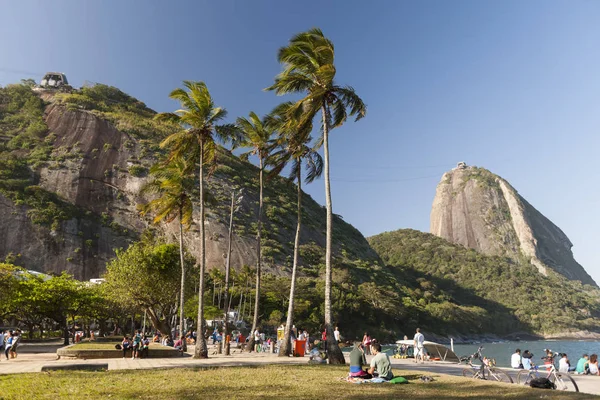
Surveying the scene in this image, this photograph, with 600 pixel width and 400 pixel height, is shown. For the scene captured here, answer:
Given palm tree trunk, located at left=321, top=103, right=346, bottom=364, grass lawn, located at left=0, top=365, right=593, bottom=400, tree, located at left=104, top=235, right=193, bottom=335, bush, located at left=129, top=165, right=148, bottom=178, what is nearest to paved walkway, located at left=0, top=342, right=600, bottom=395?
palm tree trunk, located at left=321, top=103, right=346, bottom=364

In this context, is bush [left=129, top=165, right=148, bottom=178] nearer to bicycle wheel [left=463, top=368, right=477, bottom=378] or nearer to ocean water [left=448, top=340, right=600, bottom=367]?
ocean water [left=448, top=340, right=600, bottom=367]

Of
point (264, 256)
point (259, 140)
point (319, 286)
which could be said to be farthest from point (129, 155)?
point (259, 140)

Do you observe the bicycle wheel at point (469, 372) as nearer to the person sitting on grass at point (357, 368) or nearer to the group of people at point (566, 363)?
the group of people at point (566, 363)

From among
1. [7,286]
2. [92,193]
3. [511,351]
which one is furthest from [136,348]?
[92,193]

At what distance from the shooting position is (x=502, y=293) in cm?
16588

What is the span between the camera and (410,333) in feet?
318

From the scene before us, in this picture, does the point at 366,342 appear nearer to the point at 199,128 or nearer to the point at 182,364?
the point at 182,364

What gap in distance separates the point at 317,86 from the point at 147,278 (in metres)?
20.6

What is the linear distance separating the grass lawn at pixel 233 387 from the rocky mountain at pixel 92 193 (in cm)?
4517

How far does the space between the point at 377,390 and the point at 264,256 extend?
79360mm

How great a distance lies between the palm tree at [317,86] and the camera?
19812mm

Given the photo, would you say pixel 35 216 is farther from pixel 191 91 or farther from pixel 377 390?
pixel 377 390

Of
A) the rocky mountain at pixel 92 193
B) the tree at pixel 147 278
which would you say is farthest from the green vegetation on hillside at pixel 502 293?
the tree at pixel 147 278

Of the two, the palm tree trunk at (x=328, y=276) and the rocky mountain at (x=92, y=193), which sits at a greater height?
the rocky mountain at (x=92, y=193)
